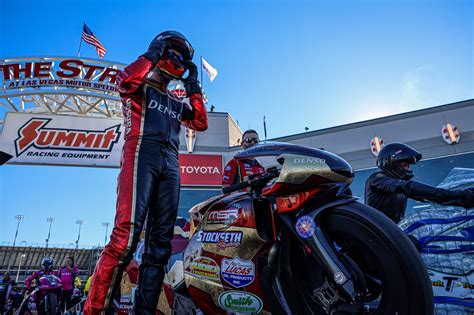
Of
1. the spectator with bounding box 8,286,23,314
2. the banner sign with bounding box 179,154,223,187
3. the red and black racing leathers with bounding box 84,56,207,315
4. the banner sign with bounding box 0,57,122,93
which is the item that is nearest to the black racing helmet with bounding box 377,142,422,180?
the red and black racing leathers with bounding box 84,56,207,315

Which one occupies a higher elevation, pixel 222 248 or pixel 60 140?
pixel 60 140

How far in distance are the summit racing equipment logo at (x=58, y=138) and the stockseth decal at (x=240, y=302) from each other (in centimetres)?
950

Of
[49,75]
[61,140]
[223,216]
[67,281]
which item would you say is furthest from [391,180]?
[49,75]

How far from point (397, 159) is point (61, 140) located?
1023 cm

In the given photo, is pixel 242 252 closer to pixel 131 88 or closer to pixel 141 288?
pixel 141 288

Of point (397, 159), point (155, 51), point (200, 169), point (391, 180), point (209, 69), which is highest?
point (209, 69)

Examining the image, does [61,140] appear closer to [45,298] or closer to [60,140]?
[60,140]

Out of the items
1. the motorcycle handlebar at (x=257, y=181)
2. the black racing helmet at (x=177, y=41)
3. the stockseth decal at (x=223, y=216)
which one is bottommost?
the stockseth decal at (x=223, y=216)

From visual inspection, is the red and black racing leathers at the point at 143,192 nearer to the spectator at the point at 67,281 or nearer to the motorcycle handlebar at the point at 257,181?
the motorcycle handlebar at the point at 257,181

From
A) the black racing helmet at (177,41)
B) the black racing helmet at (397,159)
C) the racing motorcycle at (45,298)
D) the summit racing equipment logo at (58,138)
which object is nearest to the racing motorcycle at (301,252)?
the black racing helmet at (177,41)

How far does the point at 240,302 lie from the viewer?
4.75 ft

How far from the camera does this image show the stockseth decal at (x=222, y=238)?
1.52m

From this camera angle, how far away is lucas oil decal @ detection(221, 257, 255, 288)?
144cm

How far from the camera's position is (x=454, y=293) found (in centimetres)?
222
